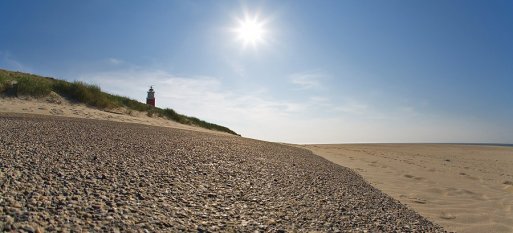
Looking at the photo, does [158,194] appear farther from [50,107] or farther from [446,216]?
[50,107]

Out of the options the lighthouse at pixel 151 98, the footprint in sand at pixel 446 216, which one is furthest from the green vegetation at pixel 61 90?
the footprint in sand at pixel 446 216

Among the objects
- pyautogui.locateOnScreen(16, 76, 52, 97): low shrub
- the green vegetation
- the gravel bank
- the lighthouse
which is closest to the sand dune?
pyautogui.locateOnScreen(16, 76, 52, 97): low shrub

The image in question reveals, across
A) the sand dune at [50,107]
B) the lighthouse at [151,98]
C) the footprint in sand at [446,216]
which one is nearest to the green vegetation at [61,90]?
the sand dune at [50,107]

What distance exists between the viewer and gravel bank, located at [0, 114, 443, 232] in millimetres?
3391

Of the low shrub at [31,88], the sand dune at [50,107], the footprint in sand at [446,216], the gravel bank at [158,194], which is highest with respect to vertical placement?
the low shrub at [31,88]

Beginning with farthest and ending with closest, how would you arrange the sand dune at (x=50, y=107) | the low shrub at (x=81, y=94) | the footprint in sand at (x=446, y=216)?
1. the low shrub at (x=81, y=94)
2. the sand dune at (x=50, y=107)
3. the footprint in sand at (x=446, y=216)

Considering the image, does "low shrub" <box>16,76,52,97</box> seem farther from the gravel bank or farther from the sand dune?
the gravel bank

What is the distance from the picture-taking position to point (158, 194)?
4.34 metres

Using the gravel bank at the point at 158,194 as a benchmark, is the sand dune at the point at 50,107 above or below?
above

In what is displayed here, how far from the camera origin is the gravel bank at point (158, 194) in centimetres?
339

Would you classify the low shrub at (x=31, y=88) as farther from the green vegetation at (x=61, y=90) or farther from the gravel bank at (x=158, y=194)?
the gravel bank at (x=158, y=194)

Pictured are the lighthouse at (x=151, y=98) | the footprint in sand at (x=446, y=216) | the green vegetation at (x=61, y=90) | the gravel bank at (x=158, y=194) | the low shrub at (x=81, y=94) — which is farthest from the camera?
the lighthouse at (x=151, y=98)

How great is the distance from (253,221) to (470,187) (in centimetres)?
842

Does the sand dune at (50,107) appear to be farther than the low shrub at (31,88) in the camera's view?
No
